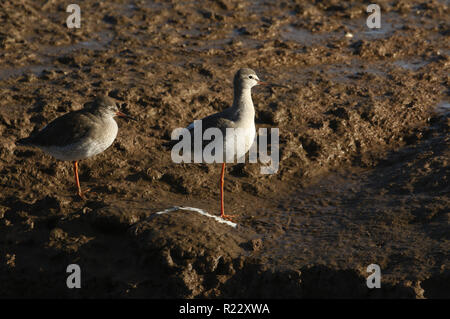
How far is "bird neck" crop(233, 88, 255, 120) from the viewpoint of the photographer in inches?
274

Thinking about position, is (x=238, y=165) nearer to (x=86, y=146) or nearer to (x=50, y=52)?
(x=86, y=146)

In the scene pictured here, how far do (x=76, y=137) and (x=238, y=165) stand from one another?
2.25 metres

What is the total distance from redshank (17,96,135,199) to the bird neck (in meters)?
1.53

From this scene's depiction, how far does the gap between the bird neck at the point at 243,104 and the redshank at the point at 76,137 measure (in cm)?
153

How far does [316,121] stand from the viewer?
866cm

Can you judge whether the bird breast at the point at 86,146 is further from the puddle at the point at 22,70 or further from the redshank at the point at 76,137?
the puddle at the point at 22,70

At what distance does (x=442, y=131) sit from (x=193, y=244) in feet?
15.0

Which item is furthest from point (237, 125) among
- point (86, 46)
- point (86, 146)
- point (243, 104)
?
point (86, 46)

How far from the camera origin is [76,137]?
6719 mm

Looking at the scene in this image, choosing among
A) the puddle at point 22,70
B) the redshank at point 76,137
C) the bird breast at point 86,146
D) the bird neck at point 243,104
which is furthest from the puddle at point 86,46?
the bird neck at point 243,104

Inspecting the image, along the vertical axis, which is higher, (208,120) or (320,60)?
(320,60)

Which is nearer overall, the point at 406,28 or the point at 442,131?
the point at 442,131

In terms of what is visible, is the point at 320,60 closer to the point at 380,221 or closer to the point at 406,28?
the point at 406,28

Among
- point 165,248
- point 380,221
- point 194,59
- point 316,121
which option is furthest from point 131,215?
point 194,59
